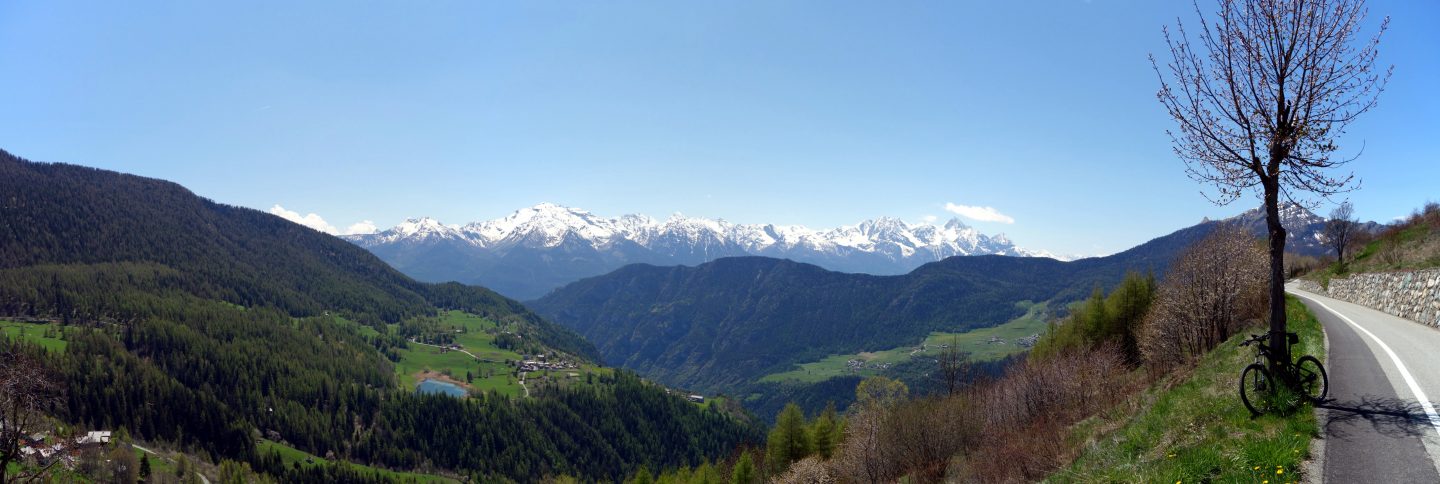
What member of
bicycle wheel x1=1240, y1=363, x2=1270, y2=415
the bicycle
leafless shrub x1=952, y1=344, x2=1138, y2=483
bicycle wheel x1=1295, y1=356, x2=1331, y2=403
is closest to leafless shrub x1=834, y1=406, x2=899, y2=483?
leafless shrub x1=952, y1=344, x2=1138, y2=483

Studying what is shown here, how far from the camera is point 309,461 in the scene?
14912cm

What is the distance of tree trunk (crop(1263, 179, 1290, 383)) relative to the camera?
13.9 metres

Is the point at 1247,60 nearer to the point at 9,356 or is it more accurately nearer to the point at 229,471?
the point at 9,356

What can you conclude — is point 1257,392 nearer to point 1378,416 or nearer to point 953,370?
point 1378,416

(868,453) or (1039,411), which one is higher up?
(1039,411)

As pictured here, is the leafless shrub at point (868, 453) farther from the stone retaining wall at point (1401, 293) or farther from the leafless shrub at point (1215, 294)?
the stone retaining wall at point (1401, 293)

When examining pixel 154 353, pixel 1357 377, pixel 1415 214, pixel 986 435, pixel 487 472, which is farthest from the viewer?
pixel 154 353

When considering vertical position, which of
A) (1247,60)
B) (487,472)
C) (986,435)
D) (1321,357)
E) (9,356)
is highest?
(1247,60)

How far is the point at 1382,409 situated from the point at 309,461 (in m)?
188

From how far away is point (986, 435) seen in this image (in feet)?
138

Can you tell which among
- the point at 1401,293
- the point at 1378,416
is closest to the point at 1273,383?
the point at 1378,416

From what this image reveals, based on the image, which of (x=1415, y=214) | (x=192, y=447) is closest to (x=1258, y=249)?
(x=1415, y=214)

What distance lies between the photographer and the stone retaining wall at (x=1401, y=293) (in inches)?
929

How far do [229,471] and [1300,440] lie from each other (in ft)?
560
